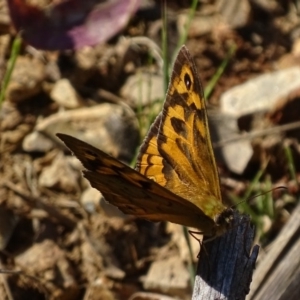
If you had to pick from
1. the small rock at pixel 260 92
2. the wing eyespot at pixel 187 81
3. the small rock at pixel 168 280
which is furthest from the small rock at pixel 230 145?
the wing eyespot at pixel 187 81

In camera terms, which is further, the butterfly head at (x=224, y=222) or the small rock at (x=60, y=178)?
the small rock at (x=60, y=178)

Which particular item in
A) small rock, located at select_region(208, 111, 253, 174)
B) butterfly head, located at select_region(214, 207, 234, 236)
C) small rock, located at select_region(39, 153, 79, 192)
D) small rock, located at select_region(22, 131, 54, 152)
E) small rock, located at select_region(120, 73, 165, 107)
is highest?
butterfly head, located at select_region(214, 207, 234, 236)

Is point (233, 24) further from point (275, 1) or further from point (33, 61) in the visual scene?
point (33, 61)

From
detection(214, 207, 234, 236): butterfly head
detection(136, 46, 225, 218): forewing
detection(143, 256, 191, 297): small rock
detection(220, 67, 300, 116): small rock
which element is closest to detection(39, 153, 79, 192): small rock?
detection(143, 256, 191, 297): small rock

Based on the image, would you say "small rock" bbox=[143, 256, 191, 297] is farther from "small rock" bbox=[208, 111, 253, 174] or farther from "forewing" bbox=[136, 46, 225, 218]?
"forewing" bbox=[136, 46, 225, 218]

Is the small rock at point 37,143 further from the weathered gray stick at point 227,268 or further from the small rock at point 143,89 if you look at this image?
the weathered gray stick at point 227,268

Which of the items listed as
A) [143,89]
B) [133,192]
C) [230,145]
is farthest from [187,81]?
[143,89]

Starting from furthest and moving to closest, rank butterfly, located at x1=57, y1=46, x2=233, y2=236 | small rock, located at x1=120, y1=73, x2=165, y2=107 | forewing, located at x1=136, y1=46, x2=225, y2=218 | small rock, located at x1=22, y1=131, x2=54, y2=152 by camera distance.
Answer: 1. small rock, located at x1=120, y1=73, x2=165, y2=107
2. small rock, located at x1=22, y1=131, x2=54, y2=152
3. forewing, located at x1=136, y1=46, x2=225, y2=218
4. butterfly, located at x1=57, y1=46, x2=233, y2=236
